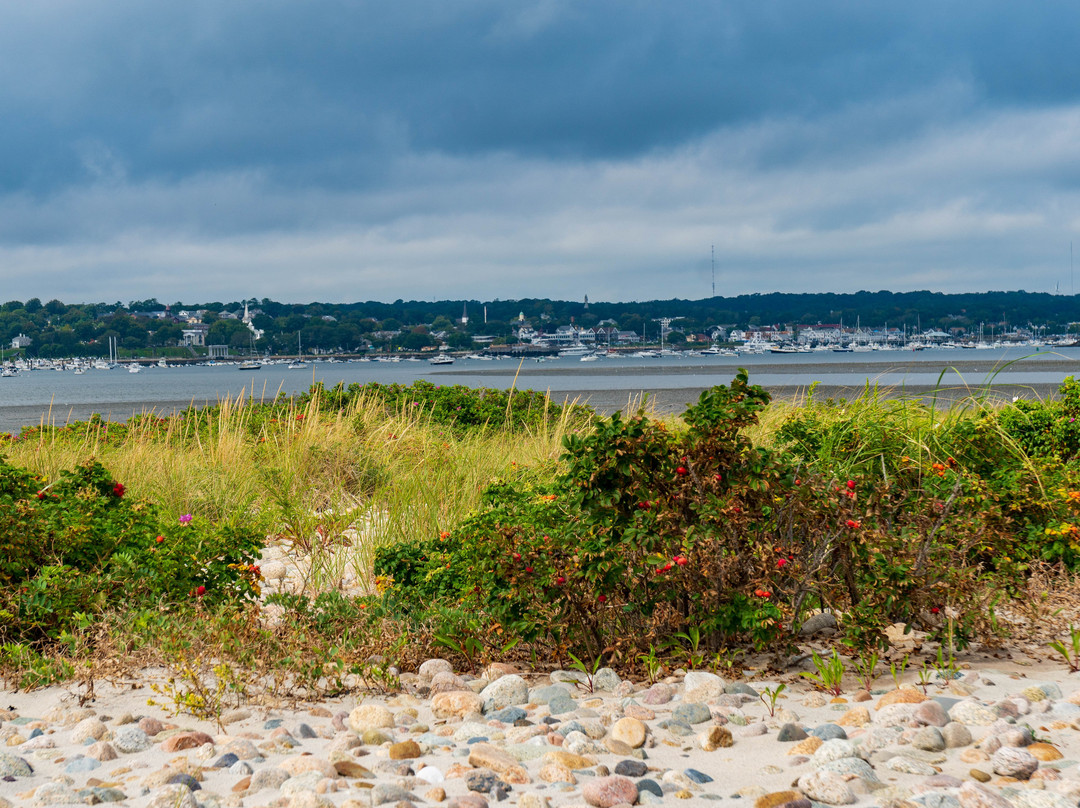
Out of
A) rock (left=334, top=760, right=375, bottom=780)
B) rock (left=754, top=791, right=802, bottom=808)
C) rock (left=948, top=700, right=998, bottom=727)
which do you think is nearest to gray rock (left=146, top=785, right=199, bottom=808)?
rock (left=334, top=760, right=375, bottom=780)

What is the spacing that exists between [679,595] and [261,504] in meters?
4.75

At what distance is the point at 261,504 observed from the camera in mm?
7336

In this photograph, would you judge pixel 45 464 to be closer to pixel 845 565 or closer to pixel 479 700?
pixel 479 700

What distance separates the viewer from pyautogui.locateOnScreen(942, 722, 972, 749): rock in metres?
2.73

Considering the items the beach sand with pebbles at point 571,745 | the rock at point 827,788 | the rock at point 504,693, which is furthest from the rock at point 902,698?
the rock at point 504,693

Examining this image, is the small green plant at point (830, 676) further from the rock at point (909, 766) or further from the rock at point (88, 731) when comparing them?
the rock at point (88, 731)

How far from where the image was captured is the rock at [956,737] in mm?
2729

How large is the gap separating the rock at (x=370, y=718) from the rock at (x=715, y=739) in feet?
3.68

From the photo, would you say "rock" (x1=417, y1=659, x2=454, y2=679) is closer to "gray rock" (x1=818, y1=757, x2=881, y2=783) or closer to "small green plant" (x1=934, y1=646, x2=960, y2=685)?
"gray rock" (x1=818, y1=757, x2=881, y2=783)

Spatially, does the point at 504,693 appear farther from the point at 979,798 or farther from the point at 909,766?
the point at 979,798

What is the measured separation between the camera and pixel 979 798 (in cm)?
222

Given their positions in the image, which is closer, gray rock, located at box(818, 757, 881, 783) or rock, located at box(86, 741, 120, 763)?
gray rock, located at box(818, 757, 881, 783)

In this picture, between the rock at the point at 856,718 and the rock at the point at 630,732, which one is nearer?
the rock at the point at 630,732

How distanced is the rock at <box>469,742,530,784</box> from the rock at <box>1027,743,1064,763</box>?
157 cm
